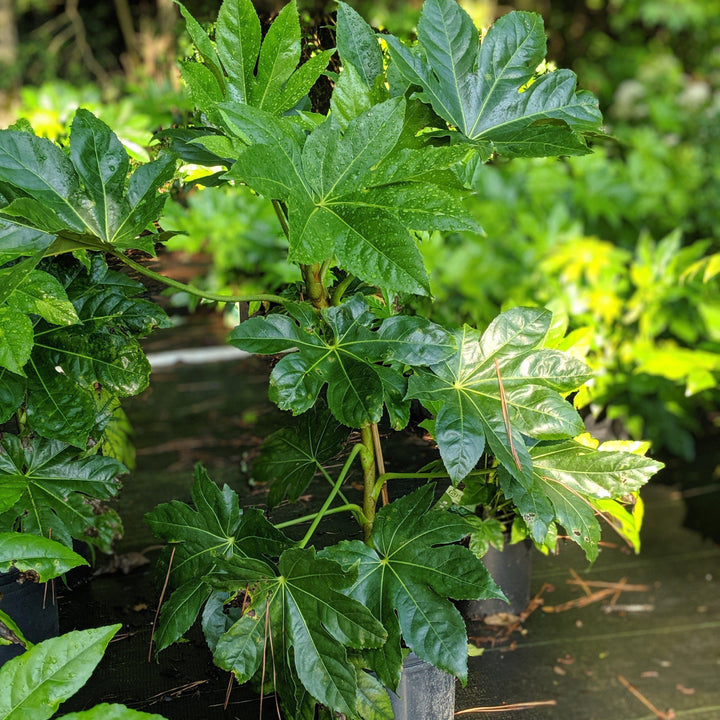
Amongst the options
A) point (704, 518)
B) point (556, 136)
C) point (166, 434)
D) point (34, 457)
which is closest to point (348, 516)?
point (34, 457)

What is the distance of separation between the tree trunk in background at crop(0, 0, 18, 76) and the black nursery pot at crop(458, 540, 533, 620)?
5237mm

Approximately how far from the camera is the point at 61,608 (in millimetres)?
1072

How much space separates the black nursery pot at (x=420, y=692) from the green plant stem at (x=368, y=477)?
159mm

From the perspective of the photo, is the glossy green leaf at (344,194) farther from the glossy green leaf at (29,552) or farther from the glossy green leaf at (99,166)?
the glossy green leaf at (29,552)

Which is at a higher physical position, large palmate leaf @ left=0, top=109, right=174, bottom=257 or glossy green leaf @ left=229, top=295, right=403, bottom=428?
large palmate leaf @ left=0, top=109, right=174, bottom=257

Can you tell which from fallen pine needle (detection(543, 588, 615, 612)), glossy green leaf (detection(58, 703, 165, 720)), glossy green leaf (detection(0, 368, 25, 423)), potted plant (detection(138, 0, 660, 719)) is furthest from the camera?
fallen pine needle (detection(543, 588, 615, 612))

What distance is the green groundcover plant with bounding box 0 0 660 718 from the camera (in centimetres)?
72

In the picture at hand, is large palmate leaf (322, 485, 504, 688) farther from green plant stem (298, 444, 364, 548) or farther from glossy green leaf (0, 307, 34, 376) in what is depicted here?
glossy green leaf (0, 307, 34, 376)

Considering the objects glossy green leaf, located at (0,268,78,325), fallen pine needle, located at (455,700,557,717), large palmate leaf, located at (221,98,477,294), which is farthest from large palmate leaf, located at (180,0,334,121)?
fallen pine needle, located at (455,700,557,717)

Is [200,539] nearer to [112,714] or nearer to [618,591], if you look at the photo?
[112,714]

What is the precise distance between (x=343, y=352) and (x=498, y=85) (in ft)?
1.07

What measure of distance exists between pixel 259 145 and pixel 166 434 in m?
1.48

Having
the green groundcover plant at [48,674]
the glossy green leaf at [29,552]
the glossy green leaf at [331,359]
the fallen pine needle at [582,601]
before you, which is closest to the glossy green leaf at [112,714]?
the green groundcover plant at [48,674]

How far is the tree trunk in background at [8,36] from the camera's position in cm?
538
